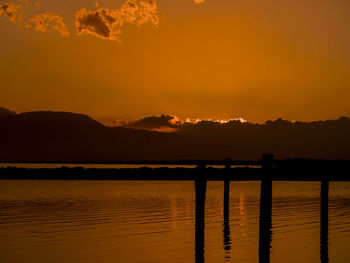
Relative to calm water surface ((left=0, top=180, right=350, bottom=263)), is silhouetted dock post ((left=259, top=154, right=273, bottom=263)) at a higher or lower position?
higher

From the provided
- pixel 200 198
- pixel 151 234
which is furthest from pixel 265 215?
pixel 151 234

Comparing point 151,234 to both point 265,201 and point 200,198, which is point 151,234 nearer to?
point 200,198

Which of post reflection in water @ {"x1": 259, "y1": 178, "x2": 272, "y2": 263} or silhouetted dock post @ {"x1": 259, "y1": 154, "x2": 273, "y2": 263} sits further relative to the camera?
post reflection in water @ {"x1": 259, "y1": 178, "x2": 272, "y2": 263}

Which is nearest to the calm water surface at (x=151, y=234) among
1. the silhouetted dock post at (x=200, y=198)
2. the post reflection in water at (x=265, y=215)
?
the silhouetted dock post at (x=200, y=198)

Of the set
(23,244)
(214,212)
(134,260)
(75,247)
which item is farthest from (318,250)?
(214,212)

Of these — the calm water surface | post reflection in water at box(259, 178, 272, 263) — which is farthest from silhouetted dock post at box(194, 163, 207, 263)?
post reflection in water at box(259, 178, 272, 263)

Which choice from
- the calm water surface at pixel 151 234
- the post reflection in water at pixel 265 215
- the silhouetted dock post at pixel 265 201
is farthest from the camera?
the post reflection in water at pixel 265 215

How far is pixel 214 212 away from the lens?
3606 cm

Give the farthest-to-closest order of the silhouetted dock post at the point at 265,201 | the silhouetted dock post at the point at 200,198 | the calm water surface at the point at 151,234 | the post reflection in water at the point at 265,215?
the silhouetted dock post at the point at 200,198, the post reflection in water at the point at 265,215, the silhouetted dock post at the point at 265,201, the calm water surface at the point at 151,234

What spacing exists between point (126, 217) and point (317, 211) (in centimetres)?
1337

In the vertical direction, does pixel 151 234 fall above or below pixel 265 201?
below

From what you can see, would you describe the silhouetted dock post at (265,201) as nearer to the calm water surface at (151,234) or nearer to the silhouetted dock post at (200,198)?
the calm water surface at (151,234)

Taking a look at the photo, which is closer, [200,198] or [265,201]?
[265,201]

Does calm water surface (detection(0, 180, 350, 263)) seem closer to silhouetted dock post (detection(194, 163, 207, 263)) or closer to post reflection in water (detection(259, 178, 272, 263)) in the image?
silhouetted dock post (detection(194, 163, 207, 263))
